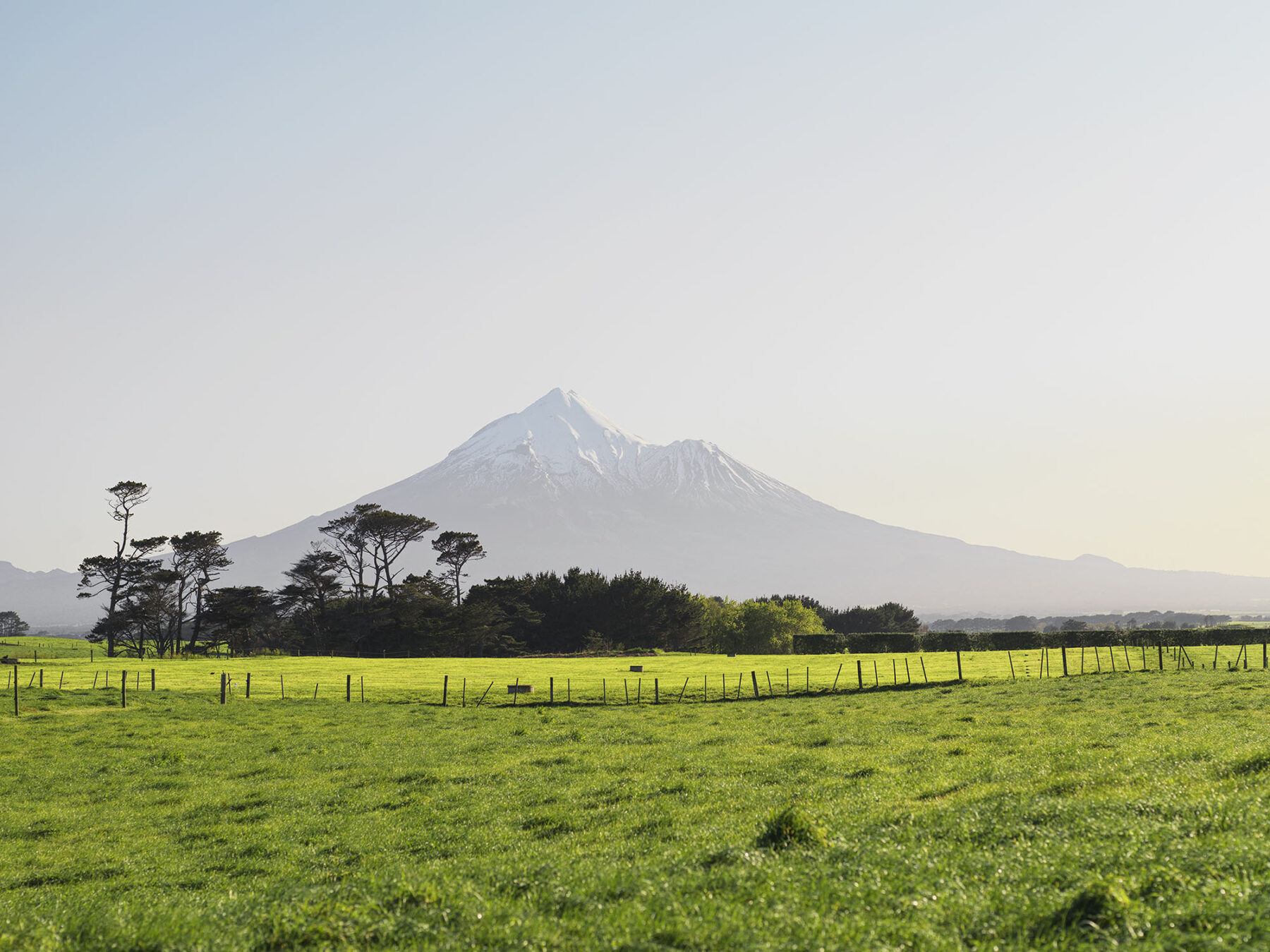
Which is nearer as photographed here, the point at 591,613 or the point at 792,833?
the point at 792,833

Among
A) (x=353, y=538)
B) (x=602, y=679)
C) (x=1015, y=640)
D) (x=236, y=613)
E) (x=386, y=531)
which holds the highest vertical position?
(x=386, y=531)

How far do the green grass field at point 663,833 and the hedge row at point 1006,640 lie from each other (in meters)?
71.9

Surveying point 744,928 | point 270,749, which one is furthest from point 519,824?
point 270,749

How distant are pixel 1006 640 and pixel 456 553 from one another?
95047 mm

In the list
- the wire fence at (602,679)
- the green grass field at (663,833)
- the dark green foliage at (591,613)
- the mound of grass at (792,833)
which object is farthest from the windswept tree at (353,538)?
the mound of grass at (792,833)

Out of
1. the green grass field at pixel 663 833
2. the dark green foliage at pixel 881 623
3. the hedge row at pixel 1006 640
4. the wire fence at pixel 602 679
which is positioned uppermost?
the green grass field at pixel 663 833

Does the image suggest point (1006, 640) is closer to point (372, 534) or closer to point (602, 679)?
point (602, 679)

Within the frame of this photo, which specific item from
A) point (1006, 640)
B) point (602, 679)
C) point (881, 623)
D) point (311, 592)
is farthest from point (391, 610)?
point (881, 623)

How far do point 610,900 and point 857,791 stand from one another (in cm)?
1039

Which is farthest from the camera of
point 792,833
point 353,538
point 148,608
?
point 353,538

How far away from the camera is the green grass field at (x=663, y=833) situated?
10586mm

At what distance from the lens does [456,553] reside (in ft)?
507

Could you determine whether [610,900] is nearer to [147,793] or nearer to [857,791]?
[857,791]

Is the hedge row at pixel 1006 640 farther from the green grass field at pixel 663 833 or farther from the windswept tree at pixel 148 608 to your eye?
the windswept tree at pixel 148 608
